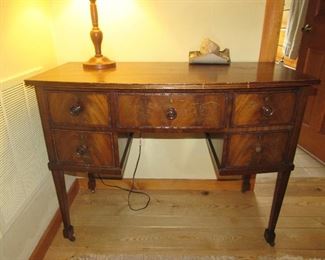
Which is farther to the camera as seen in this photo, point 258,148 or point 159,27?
point 159,27

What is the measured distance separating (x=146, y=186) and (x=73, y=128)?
80cm

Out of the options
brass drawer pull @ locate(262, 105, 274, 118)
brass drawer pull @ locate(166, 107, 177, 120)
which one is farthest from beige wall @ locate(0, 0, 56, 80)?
brass drawer pull @ locate(262, 105, 274, 118)

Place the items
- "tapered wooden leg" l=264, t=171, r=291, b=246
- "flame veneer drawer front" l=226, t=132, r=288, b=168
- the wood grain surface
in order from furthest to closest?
1. "tapered wooden leg" l=264, t=171, r=291, b=246
2. "flame veneer drawer front" l=226, t=132, r=288, b=168
3. the wood grain surface

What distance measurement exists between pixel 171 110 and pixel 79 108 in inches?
13.3

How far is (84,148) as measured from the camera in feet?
3.20

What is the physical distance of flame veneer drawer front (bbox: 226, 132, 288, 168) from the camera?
3.10ft

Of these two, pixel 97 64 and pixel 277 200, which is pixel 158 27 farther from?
pixel 277 200

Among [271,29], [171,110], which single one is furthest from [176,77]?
[271,29]

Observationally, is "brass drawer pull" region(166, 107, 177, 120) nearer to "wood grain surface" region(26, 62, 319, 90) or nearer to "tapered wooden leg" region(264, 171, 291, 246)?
"wood grain surface" region(26, 62, 319, 90)

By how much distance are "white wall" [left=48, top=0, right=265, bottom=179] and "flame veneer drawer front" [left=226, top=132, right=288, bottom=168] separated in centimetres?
54

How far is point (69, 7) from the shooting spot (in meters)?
1.22

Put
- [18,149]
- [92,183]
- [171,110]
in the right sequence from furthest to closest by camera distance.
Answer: [92,183] → [18,149] → [171,110]

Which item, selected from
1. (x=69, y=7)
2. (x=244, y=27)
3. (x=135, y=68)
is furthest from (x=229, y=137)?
(x=69, y=7)

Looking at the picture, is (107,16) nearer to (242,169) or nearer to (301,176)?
(242,169)
